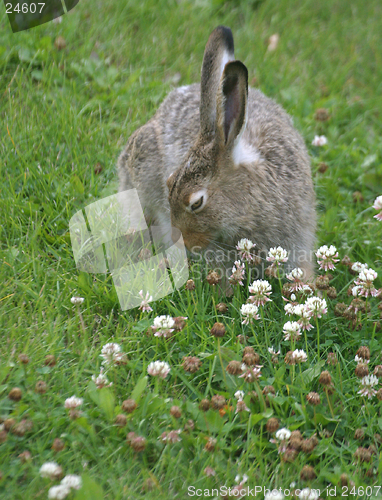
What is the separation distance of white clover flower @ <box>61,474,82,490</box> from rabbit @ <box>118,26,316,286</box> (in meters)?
1.71

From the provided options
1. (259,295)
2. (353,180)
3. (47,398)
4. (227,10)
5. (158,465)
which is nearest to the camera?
(158,465)

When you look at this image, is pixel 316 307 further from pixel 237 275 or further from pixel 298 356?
pixel 237 275

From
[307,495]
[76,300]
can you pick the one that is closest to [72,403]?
[76,300]

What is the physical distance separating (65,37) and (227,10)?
209 cm

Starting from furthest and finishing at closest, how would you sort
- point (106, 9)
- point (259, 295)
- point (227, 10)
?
point (227, 10) < point (106, 9) < point (259, 295)

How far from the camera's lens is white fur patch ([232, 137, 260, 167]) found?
11.8 feet

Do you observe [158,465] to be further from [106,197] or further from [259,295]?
[106,197]

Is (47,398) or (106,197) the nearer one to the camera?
(47,398)

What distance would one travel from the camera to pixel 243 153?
145 inches

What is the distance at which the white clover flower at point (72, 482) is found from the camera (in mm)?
2318

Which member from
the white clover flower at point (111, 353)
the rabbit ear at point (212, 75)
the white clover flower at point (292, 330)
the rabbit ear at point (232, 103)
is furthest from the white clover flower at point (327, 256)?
the white clover flower at point (111, 353)

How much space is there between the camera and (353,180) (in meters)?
4.84

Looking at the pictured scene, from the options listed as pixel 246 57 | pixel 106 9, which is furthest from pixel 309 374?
pixel 106 9

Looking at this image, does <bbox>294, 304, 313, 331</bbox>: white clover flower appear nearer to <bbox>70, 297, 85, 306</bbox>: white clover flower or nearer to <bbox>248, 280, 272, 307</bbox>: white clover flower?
<bbox>248, 280, 272, 307</bbox>: white clover flower
